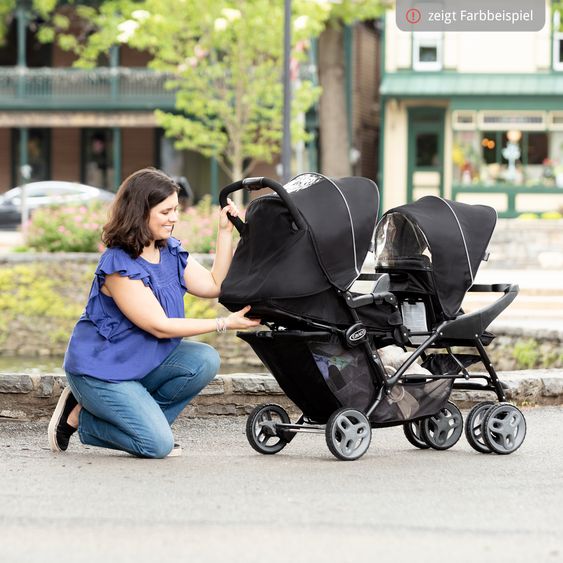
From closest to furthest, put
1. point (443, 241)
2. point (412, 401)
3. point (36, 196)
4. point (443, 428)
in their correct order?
point (443, 241), point (412, 401), point (443, 428), point (36, 196)

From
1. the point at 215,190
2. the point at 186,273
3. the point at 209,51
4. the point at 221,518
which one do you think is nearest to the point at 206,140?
the point at 209,51

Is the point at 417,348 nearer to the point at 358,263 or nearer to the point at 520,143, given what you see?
the point at 358,263

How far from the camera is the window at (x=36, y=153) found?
1569 inches

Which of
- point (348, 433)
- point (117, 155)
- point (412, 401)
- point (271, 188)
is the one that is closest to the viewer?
point (271, 188)

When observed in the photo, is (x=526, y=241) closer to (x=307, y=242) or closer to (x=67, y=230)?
(x=67, y=230)

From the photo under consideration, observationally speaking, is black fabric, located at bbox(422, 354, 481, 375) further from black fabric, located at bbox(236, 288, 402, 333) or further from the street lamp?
the street lamp

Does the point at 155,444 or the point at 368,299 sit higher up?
the point at 368,299

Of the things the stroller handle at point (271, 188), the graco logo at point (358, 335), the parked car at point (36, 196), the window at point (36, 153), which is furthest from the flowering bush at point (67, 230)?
the window at point (36, 153)

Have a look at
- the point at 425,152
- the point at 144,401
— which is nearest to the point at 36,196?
the point at 425,152

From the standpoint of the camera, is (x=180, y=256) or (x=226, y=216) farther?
(x=180, y=256)

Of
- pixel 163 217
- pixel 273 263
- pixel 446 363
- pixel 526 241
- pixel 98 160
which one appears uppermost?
pixel 98 160

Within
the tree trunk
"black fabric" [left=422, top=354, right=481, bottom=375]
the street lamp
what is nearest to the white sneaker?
"black fabric" [left=422, top=354, right=481, bottom=375]

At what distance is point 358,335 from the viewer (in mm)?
6918

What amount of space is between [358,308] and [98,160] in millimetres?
33409
